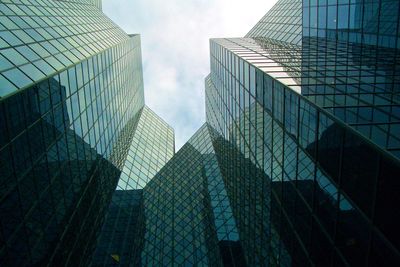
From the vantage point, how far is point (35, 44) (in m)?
23.0

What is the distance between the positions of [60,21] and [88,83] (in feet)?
22.4

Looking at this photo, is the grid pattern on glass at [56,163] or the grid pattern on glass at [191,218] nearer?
the grid pattern on glass at [56,163]

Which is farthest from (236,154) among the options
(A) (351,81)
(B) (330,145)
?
(B) (330,145)

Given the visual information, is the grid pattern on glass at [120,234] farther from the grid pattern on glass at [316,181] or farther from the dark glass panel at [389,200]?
the dark glass panel at [389,200]

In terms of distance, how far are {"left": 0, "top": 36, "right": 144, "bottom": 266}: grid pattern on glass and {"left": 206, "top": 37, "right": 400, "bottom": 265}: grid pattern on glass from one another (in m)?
11.4

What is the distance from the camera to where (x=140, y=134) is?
231 ft

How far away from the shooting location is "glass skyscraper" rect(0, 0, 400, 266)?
1298cm

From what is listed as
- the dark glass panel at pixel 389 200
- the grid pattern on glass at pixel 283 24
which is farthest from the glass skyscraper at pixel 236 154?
the grid pattern on glass at pixel 283 24

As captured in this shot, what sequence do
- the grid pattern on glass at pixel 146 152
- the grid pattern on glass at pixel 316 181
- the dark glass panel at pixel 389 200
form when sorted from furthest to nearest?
the grid pattern on glass at pixel 146 152 < the grid pattern on glass at pixel 316 181 < the dark glass panel at pixel 389 200

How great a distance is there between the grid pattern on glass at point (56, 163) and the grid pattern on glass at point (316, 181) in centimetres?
1138

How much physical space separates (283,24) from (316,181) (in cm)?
3828

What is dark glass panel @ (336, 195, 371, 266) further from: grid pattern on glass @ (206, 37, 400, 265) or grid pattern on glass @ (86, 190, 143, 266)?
grid pattern on glass @ (86, 190, 143, 266)

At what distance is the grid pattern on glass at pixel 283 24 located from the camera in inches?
1720

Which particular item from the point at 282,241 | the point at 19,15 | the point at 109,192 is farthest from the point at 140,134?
the point at 282,241
